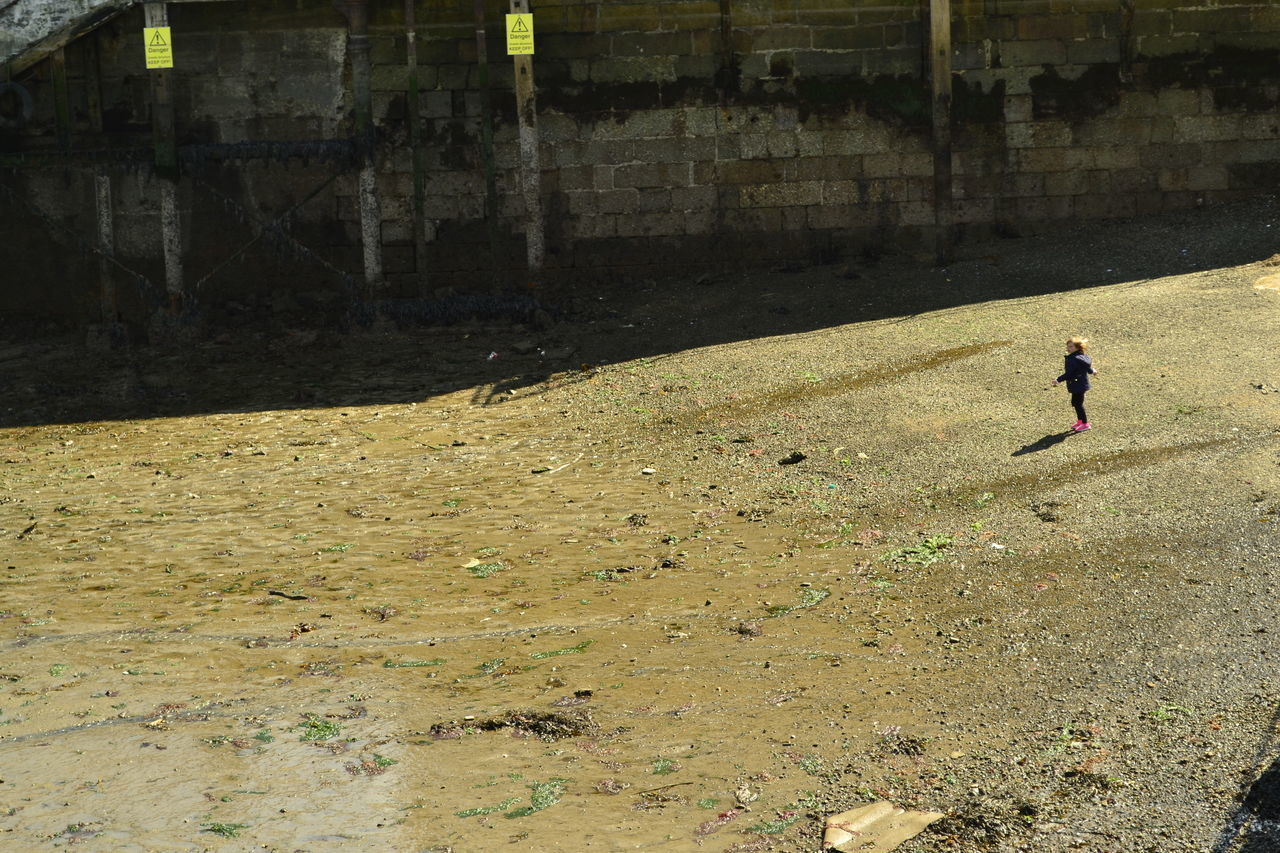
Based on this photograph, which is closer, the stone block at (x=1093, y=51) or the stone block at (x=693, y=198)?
the stone block at (x=1093, y=51)

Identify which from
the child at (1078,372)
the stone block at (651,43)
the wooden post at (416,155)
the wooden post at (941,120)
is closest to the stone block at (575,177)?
the stone block at (651,43)

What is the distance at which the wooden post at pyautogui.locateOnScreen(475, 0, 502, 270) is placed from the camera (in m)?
14.3

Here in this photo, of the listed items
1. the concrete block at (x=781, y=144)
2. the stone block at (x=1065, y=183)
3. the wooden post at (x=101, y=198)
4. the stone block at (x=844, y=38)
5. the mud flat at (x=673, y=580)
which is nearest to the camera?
the mud flat at (x=673, y=580)

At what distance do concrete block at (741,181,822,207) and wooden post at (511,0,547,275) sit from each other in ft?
7.35

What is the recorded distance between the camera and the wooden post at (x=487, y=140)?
1428 cm

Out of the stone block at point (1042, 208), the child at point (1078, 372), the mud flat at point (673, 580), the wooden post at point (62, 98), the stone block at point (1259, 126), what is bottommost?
the mud flat at point (673, 580)

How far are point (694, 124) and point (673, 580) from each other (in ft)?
25.9

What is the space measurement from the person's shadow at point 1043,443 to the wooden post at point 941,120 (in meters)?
5.11

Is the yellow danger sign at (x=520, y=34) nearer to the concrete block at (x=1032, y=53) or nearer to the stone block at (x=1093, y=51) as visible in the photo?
the concrete block at (x=1032, y=53)

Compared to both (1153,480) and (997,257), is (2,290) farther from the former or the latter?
(1153,480)

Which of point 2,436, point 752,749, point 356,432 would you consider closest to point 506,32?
point 356,432

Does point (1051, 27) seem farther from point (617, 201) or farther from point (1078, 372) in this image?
point (1078, 372)

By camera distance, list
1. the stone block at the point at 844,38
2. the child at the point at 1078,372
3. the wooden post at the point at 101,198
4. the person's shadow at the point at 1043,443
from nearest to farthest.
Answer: the person's shadow at the point at 1043,443, the child at the point at 1078,372, the wooden post at the point at 101,198, the stone block at the point at 844,38

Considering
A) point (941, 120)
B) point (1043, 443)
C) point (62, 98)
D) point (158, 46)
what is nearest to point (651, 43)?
point (941, 120)
